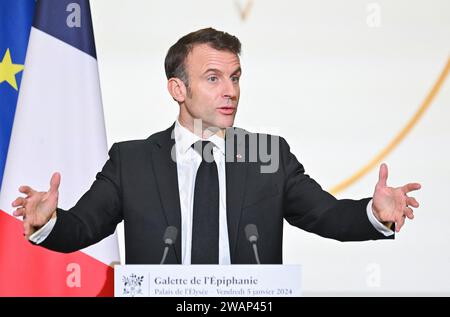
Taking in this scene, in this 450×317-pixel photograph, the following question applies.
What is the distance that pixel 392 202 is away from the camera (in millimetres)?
2504

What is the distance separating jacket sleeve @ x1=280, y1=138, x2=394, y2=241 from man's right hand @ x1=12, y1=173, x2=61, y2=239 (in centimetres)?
95

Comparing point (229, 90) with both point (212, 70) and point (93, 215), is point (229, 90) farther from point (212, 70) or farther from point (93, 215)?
point (93, 215)

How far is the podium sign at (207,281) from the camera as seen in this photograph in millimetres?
2398

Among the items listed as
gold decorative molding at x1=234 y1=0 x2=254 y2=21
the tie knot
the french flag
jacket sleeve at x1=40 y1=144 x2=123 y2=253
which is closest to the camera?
jacket sleeve at x1=40 y1=144 x2=123 y2=253

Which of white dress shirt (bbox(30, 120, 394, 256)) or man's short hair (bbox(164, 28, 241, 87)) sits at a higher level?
man's short hair (bbox(164, 28, 241, 87))

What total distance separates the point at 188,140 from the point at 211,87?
9.4 inches

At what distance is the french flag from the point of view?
335cm

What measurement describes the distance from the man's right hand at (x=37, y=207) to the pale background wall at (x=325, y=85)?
1.01 metres

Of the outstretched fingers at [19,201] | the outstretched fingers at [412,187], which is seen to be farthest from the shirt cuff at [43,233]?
the outstretched fingers at [412,187]

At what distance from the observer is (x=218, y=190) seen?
292 cm

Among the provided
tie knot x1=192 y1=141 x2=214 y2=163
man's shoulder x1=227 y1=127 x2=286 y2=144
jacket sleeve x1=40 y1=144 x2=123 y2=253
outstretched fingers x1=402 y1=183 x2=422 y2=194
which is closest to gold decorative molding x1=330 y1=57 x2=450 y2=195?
man's shoulder x1=227 y1=127 x2=286 y2=144

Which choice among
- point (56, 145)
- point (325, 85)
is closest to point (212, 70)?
point (325, 85)

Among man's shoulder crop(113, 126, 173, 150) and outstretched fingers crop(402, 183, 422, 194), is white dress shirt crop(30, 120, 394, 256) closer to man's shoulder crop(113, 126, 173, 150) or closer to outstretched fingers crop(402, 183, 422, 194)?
man's shoulder crop(113, 126, 173, 150)
